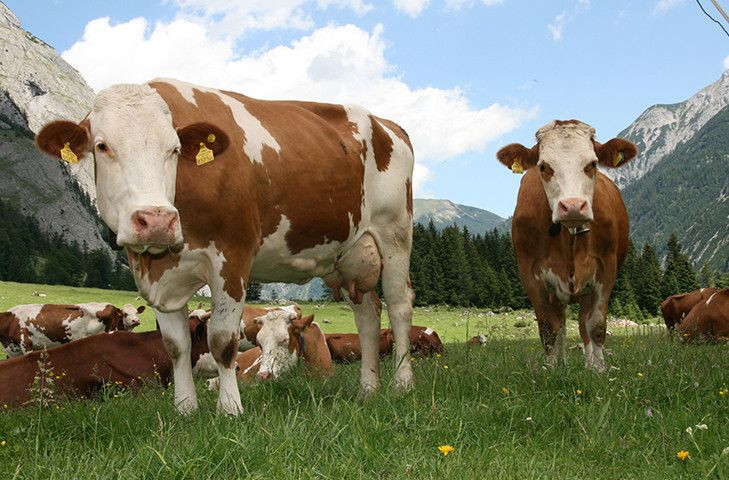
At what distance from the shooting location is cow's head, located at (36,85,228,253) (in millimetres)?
4703

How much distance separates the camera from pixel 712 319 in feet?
42.7

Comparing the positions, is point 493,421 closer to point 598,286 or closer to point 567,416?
point 567,416

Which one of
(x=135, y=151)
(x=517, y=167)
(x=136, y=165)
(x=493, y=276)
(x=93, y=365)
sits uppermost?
(x=493, y=276)

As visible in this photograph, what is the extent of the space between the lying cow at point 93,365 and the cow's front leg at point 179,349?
2815 mm

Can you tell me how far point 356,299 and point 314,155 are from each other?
1.80m

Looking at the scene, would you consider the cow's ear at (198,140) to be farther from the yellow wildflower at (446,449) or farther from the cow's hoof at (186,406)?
the yellow wildflower at (446,449)

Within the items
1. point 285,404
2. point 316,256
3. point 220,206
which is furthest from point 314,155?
point 285,404

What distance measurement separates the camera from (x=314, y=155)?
6.51 metres

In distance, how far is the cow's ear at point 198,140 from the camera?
5375mm

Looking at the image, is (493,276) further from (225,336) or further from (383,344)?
(225,336)

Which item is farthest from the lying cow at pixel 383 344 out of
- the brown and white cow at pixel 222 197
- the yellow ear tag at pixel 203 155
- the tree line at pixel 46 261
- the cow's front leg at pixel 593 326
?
the tree line at pixel 46 261

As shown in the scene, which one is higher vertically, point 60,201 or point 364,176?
point 60,201

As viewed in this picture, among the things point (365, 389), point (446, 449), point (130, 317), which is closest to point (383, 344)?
point (130, 317)

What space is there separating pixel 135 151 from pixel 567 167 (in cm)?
483
